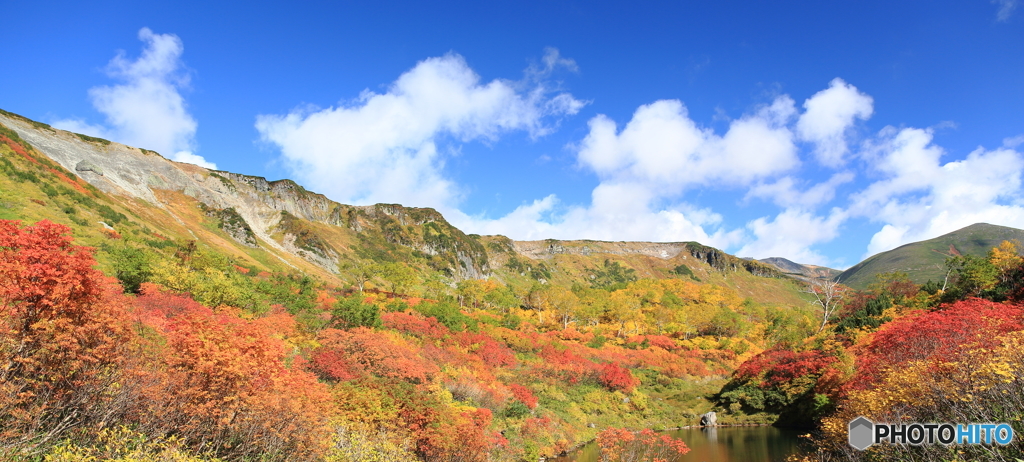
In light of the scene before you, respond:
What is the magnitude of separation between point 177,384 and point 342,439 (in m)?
5.94

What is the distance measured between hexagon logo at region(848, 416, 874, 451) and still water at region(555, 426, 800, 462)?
14.5 meters

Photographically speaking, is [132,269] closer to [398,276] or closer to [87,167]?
[398,276]

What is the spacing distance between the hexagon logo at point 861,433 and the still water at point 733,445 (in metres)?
14.5

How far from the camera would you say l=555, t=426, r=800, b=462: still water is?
30266 millimetres

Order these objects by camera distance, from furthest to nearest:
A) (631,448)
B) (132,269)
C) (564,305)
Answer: (564,305) → (132,269) → (631,448)

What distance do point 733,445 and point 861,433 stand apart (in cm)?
2046

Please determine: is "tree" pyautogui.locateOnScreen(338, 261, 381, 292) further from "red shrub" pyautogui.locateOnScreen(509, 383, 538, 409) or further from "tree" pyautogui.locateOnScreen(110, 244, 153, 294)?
"red shrub" pyautogui.locateOnScreen(509, 383, 538, 409)

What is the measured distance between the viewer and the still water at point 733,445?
3027 cm

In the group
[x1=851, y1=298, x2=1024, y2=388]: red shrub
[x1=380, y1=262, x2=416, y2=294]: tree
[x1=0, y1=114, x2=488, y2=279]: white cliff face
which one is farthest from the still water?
[x1=0, y1=114, x2=488, y2=279]: white cliff face

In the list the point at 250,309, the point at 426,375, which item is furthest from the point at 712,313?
the point at 250,309

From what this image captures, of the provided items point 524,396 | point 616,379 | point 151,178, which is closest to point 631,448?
point 524,396

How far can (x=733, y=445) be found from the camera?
33969 mm

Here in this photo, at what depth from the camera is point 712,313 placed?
83.7 m

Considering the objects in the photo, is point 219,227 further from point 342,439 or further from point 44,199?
point 342,439
